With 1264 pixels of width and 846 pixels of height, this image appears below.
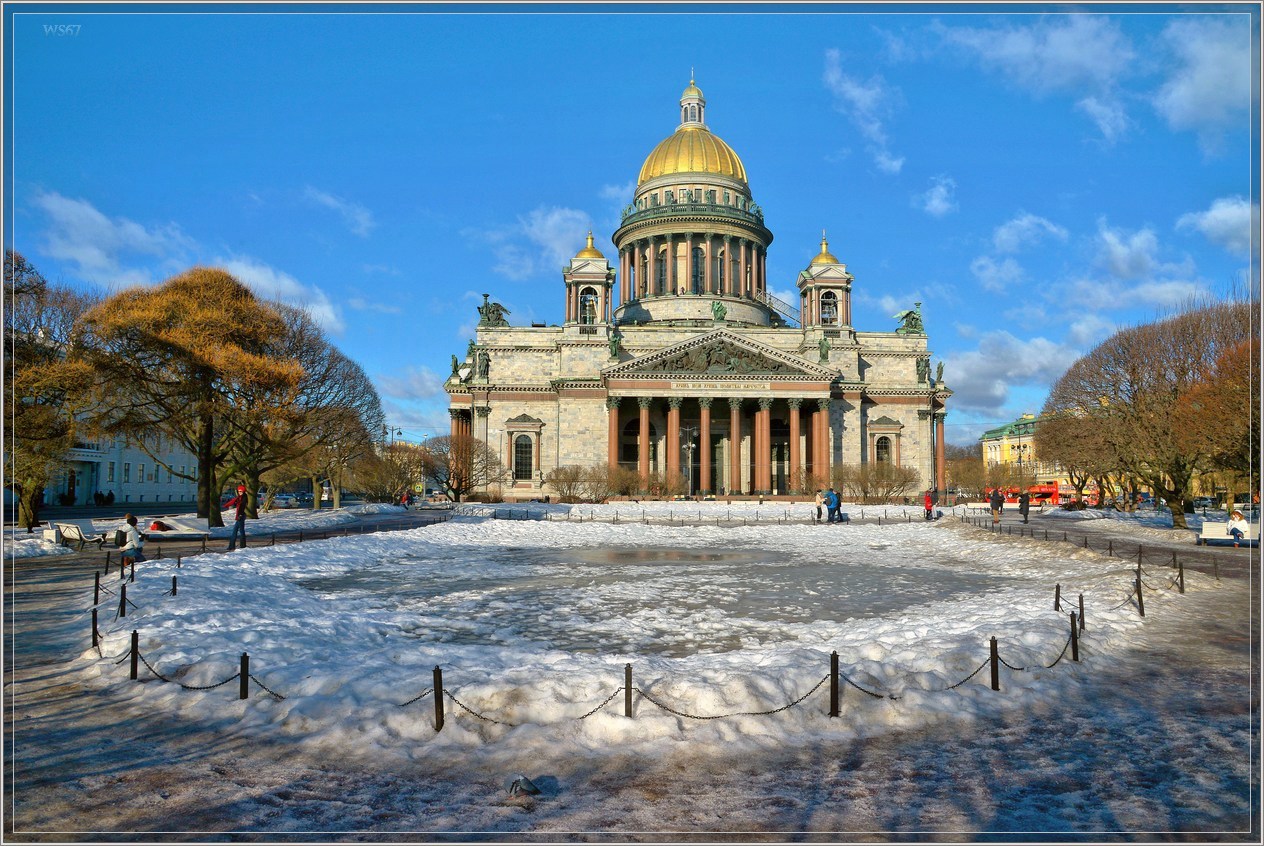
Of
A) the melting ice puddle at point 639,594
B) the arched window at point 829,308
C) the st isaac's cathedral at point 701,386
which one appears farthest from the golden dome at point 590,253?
the melting ice puddle at point 639,594

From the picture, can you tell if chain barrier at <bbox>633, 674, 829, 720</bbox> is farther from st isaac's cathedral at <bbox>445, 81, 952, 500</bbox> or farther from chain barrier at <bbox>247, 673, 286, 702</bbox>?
st isaac's cathedral at <bbox>445, 81, 952, 500</bbox>

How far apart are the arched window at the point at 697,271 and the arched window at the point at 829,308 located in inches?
484

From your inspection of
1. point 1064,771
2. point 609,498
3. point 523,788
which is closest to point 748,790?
point 523,788

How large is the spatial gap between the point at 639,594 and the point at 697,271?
6556 centimetres

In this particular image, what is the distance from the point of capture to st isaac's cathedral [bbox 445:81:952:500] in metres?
64.2

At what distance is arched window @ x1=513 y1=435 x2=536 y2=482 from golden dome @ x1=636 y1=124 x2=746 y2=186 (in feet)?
106

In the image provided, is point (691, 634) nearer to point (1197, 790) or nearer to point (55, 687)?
point (1197, 790)

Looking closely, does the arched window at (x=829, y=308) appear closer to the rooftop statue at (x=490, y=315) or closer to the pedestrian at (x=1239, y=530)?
the rooftop statue at (x=490, y=315)

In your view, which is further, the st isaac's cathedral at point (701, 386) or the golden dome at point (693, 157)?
the golden dome at point (693, 157)

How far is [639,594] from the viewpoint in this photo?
17.5m

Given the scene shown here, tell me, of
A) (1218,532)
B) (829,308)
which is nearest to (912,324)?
(829,308)

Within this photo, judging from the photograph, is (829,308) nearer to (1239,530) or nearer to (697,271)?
(697,271)

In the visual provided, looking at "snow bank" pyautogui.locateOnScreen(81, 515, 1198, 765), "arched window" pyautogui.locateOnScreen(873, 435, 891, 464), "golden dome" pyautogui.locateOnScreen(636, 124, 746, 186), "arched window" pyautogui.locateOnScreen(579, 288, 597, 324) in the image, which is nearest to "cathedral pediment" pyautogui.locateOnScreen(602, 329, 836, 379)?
"arched window" pyautogui.locateOnScreen(873, 435, 891, 464)

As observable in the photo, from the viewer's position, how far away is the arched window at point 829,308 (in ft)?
241
